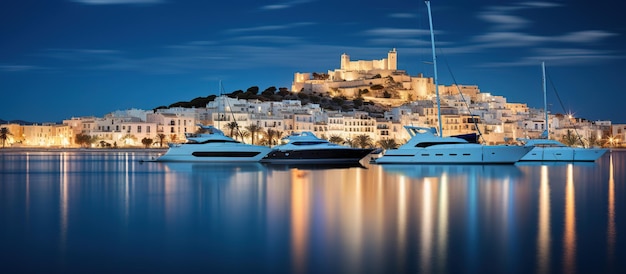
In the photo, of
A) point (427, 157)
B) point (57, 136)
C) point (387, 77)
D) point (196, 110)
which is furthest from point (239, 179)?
point (387, 77)

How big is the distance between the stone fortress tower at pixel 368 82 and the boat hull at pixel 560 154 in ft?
273

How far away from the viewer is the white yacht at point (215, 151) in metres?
47.8

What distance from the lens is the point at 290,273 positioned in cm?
1159

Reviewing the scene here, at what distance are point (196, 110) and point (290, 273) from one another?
95.4 meters

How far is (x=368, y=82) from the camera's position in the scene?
14600 centimetres

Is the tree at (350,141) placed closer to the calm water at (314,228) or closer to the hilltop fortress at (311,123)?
the hilltop fortress at (311,123)

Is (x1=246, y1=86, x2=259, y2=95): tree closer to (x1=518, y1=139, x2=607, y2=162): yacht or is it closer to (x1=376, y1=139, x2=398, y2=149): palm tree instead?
(x1=376, y1=139, x2=398, y2=149): palm tree

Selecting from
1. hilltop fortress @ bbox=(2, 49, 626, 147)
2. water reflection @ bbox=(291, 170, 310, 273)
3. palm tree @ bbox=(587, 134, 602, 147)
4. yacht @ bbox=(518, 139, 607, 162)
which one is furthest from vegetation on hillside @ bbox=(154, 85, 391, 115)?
water reflection @ bbox=(291, 170, 310, 273)

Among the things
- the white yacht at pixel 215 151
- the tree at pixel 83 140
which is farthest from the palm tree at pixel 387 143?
the white yacht at pixel 215 151

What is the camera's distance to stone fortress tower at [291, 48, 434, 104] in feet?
467

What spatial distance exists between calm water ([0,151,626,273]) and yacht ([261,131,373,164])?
18.0 meters

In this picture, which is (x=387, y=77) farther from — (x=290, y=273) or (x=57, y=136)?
(x=290, y=273)

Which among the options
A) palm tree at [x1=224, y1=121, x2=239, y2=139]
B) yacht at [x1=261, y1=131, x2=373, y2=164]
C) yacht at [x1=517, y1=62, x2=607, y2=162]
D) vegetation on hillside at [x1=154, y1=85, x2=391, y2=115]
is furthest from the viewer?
vegetation on hillside at [x1=154, y1=85, x2=391, y2=115]

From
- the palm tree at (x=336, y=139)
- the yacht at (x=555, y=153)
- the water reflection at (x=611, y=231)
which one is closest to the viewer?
the water reflection at (x=611, y=231)
